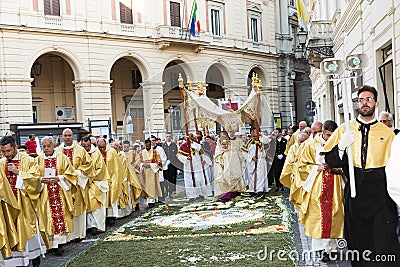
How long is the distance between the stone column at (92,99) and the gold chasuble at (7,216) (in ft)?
70.1

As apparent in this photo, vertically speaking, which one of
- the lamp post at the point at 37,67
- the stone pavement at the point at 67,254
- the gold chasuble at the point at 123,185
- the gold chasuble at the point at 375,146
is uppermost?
the lamp post at the point at 37,67

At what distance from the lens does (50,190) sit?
27.9 feet

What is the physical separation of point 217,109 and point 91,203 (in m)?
3.93

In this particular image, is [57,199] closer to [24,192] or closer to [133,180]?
[24,192]

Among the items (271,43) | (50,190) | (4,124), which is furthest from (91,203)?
(271,43)

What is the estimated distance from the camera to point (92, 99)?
93.1ft

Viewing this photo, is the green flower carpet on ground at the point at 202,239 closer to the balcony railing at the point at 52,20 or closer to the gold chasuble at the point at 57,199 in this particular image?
the gold chasuble at the point at 57,199

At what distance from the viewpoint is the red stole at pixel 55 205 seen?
8.41 metres

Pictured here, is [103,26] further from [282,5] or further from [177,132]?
[282,5]

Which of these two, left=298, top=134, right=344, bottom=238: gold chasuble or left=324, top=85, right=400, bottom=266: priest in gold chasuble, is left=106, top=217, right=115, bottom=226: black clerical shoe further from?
left=324, top=85, right=400, bottom=266: priest in gold chasuble

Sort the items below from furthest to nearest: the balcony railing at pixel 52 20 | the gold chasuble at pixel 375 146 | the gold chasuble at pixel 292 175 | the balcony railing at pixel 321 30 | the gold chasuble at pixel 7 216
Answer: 1. the balcony railing at pixel 52 20
2. the balcony railing at pixel 321 30
3. the gold chasuble at pixel 292 175
4. the gold chasuble at pixel 7 216
5. the gold chasuble at pixel 375 146

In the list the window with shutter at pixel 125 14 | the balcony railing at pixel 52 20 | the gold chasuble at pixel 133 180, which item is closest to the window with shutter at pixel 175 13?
the window with shutter at pixel 125 14

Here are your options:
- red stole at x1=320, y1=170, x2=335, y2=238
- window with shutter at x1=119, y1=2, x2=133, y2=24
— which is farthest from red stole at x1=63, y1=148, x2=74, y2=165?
window with shutter at x1=119, y1=2, x2=133, y2=24

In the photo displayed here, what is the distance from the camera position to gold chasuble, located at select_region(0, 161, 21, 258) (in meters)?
6.76
